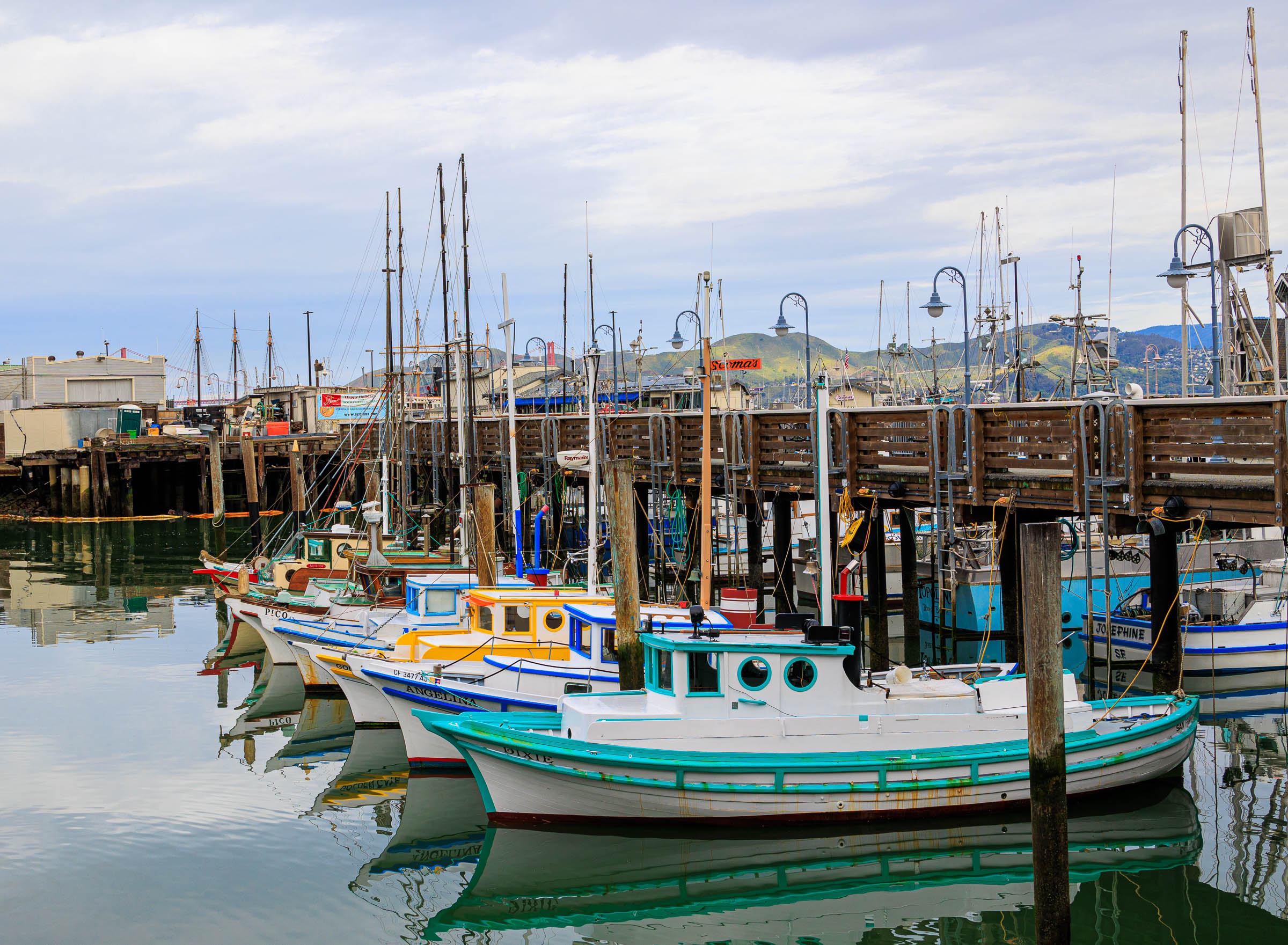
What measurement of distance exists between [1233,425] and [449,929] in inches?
475

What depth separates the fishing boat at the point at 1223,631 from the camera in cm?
2139

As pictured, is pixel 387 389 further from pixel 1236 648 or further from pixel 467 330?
A: pixel 1236 648

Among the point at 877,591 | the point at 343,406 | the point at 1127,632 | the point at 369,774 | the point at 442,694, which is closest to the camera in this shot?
the point at 442,694

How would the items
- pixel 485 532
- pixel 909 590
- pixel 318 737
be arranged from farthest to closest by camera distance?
pixel 485 532 → pixel 909 590 → pixel 318 737

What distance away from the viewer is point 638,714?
1456cm

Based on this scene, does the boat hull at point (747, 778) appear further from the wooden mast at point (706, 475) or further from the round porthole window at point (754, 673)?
the wooden mast at point (706, 475)

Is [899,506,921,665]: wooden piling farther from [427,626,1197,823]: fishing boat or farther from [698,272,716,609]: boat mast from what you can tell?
[427,626,1197,823]: fishing boat

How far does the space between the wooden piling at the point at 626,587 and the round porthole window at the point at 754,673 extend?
8.94 feet

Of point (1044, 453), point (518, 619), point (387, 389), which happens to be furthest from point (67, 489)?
point (1044, 453)

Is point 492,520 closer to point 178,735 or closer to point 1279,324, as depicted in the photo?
point 178,735

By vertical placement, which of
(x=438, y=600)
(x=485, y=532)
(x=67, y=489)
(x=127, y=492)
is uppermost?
(x=67, y=489)

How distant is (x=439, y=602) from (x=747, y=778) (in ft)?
29.6

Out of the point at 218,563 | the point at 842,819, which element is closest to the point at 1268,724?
the point at 842,819

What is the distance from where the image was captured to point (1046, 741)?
9781mm
